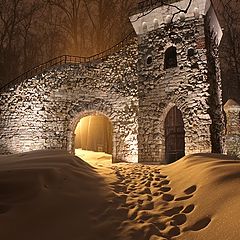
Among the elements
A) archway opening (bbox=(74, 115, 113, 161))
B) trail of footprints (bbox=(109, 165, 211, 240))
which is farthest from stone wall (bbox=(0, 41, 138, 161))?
trail of footprints (bbox=(109, 165, 211, 240))

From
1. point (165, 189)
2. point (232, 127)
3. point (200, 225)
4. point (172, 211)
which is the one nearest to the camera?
point (200, 225)

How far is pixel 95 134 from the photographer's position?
1852 cm

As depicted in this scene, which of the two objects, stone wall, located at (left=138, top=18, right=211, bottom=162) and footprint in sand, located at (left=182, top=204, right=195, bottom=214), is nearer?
footprint in sand, located at (left=182, top=204, right=195, bottom=214)

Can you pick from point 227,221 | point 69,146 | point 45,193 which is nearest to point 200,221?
point 227,221

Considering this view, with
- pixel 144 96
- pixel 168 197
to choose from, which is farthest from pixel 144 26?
pixel 168 197

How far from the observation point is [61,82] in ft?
44.0

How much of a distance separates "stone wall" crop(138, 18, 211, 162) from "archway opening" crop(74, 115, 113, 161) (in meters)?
6.53

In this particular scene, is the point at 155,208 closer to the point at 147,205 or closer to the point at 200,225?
the point at 147,205

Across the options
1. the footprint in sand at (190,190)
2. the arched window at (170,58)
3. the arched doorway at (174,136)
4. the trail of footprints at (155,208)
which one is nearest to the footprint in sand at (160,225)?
the trail of footprints at (155,208)

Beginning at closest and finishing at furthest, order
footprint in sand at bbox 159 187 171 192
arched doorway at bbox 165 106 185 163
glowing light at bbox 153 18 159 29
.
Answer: footprint in sand at bbox 159 187 171 192 < arched doorway at bbox 165 106 185 163 < glowing light at bbox 153 18 159 29

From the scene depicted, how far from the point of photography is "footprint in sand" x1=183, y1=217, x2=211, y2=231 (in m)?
2.93

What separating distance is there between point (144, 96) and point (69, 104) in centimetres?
400

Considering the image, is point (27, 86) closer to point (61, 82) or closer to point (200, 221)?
point (61, 82)

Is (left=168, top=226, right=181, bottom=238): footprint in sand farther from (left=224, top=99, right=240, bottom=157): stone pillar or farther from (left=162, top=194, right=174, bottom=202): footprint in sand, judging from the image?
(left=224, top=99, right=240, bottom=157): stone pillar
